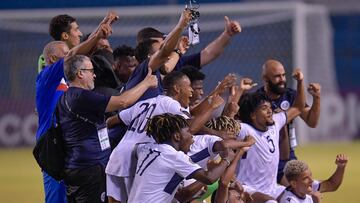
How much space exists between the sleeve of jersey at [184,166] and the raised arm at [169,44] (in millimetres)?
1051

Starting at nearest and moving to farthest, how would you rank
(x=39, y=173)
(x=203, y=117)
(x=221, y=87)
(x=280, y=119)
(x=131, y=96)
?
1. (x=131, y=96)
2. (x=203, y=117)
3. (x=221, y=87)
4. (x=280, y=119)
5. (x=39, y=173)

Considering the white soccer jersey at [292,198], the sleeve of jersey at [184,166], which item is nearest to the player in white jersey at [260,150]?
the white soccer jersey at [292,198]

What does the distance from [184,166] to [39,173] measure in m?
11.0

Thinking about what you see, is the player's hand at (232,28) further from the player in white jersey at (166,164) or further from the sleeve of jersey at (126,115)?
the player in white jersey at (166,164)

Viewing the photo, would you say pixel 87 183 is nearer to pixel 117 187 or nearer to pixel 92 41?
pixel 117 187

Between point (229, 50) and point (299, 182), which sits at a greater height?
point (229, 50)

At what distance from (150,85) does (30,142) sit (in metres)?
14.4

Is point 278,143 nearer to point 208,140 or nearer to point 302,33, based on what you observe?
point 208,140

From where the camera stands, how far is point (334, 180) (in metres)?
11.5

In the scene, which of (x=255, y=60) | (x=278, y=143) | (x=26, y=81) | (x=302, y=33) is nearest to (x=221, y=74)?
(x=255, y=60)

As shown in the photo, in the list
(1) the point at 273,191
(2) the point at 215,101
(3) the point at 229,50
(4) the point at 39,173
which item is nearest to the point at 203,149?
(2) the point at 215,101

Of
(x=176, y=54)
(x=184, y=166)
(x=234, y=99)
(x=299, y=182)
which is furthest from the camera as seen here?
(x=299, y=182)

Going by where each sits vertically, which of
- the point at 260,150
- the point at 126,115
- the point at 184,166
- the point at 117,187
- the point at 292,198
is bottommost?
the point at 292,198

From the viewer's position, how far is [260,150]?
11.4 m
